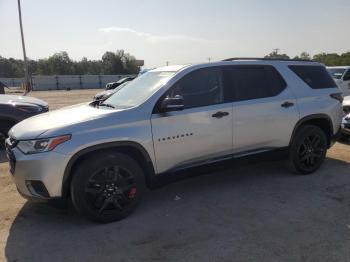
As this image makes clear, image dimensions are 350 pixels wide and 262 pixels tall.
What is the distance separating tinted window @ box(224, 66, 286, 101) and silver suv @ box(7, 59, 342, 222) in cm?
2

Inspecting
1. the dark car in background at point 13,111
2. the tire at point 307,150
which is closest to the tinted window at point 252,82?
the tire at point 307,150

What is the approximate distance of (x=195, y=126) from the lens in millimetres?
4629

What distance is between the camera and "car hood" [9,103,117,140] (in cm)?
410

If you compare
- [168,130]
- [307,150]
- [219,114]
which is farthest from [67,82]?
[168,130]

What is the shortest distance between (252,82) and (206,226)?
2.22 metres

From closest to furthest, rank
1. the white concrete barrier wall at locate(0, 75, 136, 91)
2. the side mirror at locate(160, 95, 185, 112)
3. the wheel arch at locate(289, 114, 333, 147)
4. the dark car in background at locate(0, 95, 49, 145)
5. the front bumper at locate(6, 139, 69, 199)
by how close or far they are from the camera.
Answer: the front bumper at locate(6, 139, 69, 199), the side mirror at locate(160, 95, 185, 112), the wheel arch at locate(289, 114, 333, 147), the dark car in background at locate(0, 95, 49, 145), the white concrete barrier wall at locate(0, 75, 136, 91)

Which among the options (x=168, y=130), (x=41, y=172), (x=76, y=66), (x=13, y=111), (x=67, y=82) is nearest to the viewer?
(x=41, y=172)

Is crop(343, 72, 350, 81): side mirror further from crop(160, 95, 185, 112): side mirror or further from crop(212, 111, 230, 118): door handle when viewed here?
crop(160, 95, 185, 112): side mirror

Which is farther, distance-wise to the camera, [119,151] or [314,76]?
[314,76]

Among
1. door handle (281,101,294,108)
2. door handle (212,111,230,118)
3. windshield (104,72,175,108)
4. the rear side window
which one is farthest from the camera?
the rear side window

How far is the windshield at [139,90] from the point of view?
4.64 meters

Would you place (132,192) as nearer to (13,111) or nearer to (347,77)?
(13,111)

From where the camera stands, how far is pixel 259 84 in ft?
17.5

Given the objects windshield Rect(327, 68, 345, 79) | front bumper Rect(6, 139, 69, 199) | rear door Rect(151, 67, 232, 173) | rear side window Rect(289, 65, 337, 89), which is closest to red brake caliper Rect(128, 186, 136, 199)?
rear door Rect(151, 67, 232, 173)
